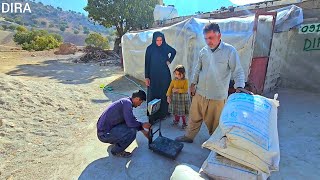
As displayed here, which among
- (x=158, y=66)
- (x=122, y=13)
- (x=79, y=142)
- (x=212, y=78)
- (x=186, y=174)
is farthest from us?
(x=122, y=13)

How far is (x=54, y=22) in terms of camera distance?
6462 centimetres

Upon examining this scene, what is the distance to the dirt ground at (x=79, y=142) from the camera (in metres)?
2.98

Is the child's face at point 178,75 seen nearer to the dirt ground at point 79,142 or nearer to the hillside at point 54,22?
the dirt ground at point 79,142

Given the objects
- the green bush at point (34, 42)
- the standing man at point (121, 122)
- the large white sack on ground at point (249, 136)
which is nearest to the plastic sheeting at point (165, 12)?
the standing man at point (121, 122)

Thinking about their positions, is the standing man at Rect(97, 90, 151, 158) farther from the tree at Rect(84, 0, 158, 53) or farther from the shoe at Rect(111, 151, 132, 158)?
the tree at Rect(84, 0, 158, 53)

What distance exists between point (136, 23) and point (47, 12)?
61241mm

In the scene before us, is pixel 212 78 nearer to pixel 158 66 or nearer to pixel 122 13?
pixel 158 66

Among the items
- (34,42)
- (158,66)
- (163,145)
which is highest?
(34,42)

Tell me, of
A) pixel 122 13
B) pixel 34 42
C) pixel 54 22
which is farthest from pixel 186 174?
pixel 54 22

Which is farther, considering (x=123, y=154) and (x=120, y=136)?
(x=123, y=154)

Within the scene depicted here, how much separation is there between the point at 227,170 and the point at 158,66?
2.34m

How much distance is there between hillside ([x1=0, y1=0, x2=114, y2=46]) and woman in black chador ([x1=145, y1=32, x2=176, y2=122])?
132 feet

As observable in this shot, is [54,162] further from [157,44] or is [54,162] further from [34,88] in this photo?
[34,88]

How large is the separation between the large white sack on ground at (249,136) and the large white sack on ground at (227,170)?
6cm
